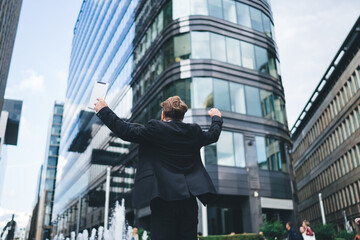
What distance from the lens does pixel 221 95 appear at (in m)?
25.7

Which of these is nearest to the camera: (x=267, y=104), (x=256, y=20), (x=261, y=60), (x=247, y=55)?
(x=267, y=104)

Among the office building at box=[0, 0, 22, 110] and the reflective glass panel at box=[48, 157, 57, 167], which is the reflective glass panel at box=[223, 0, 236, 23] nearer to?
the office building at box=[0, 0, 22, 110]

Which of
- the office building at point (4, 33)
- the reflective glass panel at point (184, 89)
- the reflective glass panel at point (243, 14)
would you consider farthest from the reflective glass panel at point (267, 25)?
the office building at point (4, 33)

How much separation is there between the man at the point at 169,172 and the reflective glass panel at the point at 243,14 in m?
27.5

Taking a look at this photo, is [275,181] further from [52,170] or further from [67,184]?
[52,170]

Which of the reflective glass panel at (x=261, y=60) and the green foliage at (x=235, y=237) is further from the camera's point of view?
the reflective glass panel at (x=261, y=60)

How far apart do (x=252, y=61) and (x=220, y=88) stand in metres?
4.36

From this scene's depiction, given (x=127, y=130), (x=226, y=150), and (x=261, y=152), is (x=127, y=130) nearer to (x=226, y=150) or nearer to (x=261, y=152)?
(x=226, y=150)

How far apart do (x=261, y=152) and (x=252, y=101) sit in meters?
4.03

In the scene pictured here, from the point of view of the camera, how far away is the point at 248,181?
80.2 ft

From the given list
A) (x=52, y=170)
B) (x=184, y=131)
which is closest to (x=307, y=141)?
(x=184, y=131)

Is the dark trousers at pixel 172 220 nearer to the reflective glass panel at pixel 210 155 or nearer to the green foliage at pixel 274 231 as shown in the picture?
the green foliage at pixel 274 231

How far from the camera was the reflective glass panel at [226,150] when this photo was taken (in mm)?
24016

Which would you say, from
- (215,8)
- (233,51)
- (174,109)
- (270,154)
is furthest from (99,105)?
(215,8)
